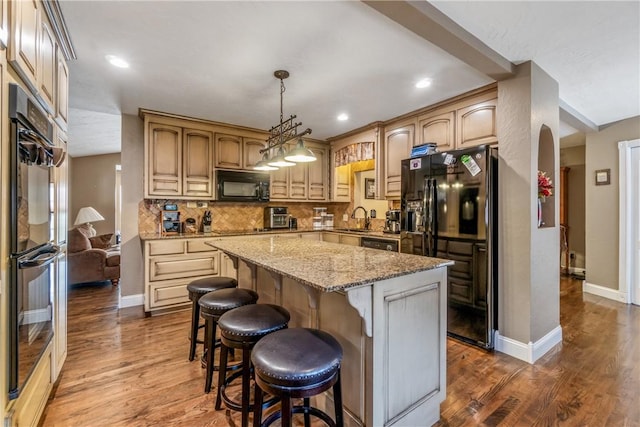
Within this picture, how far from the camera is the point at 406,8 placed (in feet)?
5.60

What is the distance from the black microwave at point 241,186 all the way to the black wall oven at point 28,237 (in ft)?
7.98

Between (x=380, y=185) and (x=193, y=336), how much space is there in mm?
2891

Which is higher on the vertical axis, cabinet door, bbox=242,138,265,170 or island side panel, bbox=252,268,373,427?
cabinet door, bbox=242,138,265,170

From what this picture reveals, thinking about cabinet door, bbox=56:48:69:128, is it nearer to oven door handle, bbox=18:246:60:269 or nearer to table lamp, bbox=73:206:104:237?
oven door handle, bbox=18:246:60:269

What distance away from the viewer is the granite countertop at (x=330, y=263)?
140 centimetres

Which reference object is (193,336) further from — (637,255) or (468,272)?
(637,255)

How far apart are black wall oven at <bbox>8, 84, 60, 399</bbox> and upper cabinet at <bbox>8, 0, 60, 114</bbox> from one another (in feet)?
0.44

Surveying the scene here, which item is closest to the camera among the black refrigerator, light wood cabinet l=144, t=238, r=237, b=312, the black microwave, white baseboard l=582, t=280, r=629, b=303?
the black refrigerator

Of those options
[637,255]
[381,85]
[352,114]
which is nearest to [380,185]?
[352,114]

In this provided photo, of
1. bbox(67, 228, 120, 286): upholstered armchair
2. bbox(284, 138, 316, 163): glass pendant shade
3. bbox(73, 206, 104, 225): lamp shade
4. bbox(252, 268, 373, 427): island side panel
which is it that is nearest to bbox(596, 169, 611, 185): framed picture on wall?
bbox(284, 138, 316, 163): glass pendant shade

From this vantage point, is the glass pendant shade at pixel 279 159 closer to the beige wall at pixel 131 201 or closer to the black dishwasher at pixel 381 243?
the black dishwasher at pixel 381 243

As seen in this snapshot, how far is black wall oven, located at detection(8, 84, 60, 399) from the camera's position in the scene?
4.15ft

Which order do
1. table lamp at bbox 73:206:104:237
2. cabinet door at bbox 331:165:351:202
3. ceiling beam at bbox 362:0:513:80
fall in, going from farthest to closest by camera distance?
table lamp at bbox 73:206:104:237
cabinet door at bbox 331:165:351:202
ceiling beam at bbox 362:0:513:80

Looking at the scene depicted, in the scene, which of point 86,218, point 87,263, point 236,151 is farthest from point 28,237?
point 86,218
